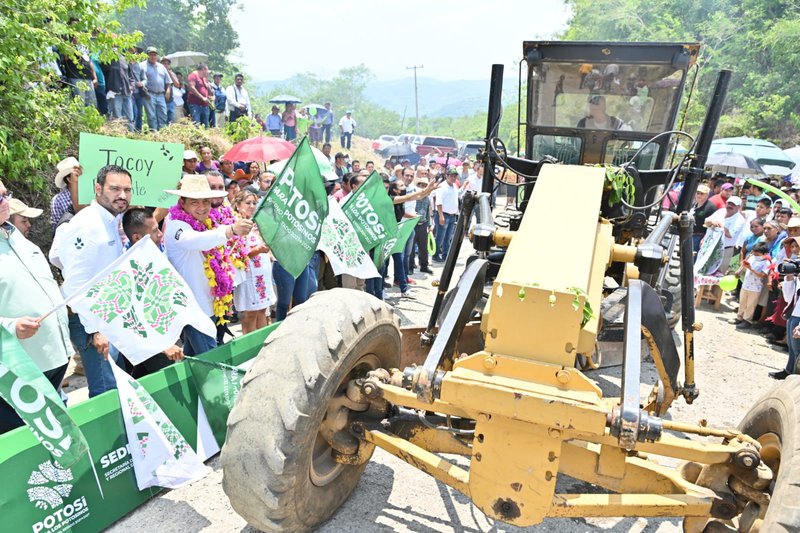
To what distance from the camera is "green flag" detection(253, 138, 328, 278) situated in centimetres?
442

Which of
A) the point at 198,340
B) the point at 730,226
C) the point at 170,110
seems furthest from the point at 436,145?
the point at 198,340

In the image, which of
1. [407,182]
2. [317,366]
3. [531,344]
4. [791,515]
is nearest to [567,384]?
[531,344]

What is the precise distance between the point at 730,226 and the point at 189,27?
34.4 metres

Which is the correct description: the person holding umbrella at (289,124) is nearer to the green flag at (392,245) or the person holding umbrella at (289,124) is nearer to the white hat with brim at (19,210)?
the green flag at (392,245)

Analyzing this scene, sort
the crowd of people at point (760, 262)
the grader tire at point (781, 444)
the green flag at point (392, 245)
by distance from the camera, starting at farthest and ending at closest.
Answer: the green flag at point (392, 245) → the crowd of people at point (760, 262) → the grader tire at point (781, 444)

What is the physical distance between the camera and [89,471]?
3176 millimetres

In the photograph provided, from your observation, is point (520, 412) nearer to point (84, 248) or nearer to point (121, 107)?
point (84, 248)

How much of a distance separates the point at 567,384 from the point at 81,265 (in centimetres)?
317

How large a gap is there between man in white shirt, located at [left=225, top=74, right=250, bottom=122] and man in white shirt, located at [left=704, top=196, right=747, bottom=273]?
1142 centimetres

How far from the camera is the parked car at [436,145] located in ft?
110

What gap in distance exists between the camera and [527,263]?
2.73m

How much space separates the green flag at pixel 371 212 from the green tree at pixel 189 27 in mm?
→ 28111

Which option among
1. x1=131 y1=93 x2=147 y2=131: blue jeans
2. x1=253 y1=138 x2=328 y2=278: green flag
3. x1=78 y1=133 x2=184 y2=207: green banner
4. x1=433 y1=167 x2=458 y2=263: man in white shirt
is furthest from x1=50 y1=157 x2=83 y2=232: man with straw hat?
x1=433 y1=167 x2=458 y2=263: man in white shirt

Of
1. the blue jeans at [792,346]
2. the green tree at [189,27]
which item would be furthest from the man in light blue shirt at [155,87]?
the green tree at [189,27]
